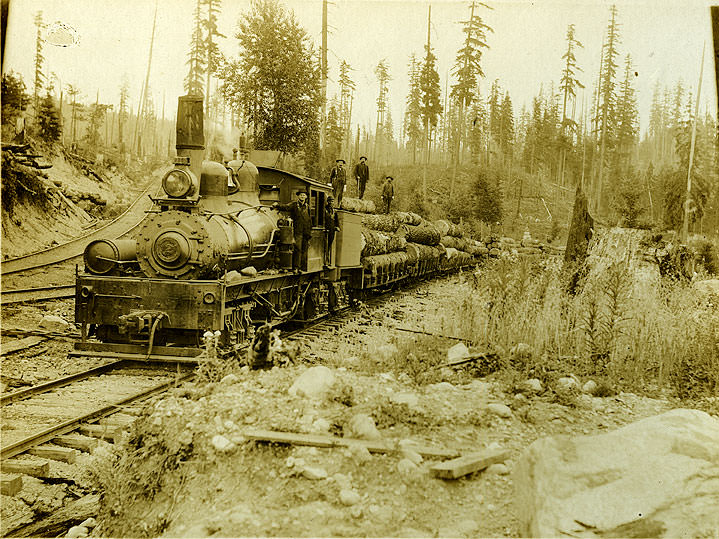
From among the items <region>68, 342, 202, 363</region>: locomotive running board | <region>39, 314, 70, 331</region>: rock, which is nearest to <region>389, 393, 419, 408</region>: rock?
<region>68, 342, 202, 363</region>: locomotive running board

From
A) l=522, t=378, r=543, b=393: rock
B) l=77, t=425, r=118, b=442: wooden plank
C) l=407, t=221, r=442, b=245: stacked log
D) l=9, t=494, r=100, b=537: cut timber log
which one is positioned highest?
l=407, t=221, r=442, b=245: stacked log

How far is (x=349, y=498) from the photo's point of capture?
3311mm

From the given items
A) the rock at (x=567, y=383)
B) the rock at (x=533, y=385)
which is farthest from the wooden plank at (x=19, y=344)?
the rock at (x=567, y=383)

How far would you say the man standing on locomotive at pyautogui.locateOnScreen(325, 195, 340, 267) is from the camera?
11.4m

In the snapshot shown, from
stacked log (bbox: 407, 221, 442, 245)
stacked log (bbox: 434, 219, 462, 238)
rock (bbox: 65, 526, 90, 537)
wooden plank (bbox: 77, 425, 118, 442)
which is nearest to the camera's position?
rock (bbox: 65, 526, 90, 537)

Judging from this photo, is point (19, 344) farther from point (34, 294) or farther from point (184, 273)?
point (34, 294)

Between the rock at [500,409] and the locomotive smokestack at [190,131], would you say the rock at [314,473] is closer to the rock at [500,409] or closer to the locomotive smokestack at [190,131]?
the rock at [500,409]

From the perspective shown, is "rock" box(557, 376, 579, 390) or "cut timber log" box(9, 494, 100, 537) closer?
"cut timber log" box(9, 494, 100, 537)

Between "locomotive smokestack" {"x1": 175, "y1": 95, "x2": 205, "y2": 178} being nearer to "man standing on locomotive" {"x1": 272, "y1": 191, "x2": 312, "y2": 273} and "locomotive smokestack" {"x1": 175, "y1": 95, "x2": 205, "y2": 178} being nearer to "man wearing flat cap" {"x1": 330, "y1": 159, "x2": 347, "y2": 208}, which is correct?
"man standing on locomotive" {"x1": 272, "y1": 191, "x2": 312, "y2": 273}

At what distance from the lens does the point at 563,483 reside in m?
2.98

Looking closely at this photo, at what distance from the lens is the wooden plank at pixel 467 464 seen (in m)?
3.49

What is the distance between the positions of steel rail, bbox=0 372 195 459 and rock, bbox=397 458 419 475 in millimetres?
3315

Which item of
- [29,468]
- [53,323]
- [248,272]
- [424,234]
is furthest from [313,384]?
[424,234]

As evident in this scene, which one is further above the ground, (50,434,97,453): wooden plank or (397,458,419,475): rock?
Answer: (397,458,419,475): rock
